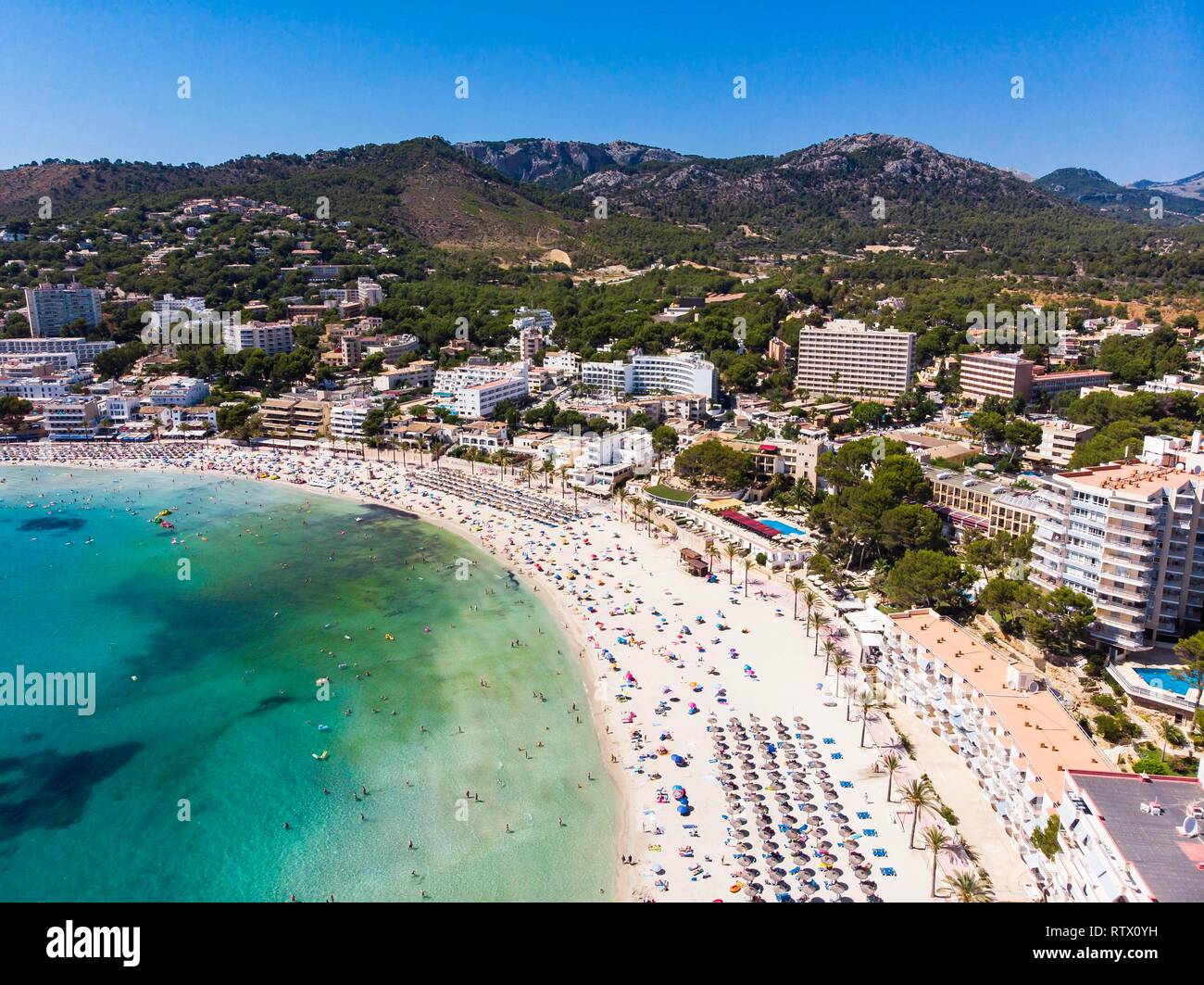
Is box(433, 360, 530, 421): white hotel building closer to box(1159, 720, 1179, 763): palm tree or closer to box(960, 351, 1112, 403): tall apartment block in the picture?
box(960, 351, 1112, 403): tall apartment block

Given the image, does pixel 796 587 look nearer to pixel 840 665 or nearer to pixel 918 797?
pixel 840 665

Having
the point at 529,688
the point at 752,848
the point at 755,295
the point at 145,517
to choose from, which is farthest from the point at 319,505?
the point at 755,295

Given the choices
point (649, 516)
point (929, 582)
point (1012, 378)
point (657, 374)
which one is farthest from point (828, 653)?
point (657, 374)

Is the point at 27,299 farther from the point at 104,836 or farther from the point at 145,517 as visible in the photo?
the point at 104,836

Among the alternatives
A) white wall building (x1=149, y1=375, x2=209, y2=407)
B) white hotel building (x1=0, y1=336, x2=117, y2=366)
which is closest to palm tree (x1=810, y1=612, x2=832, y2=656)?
white wall building (x1=149, y1=375, x2=209, y2=407)

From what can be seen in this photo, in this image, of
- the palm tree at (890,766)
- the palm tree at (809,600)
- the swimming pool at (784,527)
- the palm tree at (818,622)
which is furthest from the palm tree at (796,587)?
the palm tree at (890,766)

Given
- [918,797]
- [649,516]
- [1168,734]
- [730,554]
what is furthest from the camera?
[649,516]
